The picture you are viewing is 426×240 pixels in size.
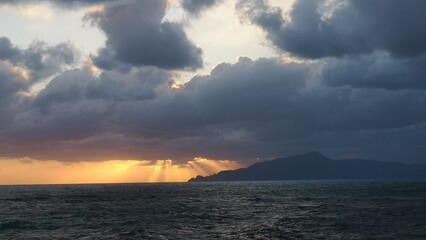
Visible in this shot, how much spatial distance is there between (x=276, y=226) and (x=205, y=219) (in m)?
16.6

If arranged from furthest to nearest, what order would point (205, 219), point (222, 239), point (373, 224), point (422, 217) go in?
point (205, 219), point (422, 217), point (373, 224), point (222, 239)

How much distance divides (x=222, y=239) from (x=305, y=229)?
14516mm

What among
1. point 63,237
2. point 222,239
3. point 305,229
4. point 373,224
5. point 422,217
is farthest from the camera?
point 422,217

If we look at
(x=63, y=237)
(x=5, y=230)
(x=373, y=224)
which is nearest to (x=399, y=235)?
(x=373, y=224)

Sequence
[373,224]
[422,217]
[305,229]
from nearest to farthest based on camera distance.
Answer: [305,229], [373,224], [422,217]

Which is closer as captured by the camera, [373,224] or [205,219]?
[373,224]

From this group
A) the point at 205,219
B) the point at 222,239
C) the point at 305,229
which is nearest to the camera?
the point at 222,239

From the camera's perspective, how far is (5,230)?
218 feet

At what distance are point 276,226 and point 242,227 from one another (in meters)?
5.13

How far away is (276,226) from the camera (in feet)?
225

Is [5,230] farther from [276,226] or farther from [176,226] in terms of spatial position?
[276,226]

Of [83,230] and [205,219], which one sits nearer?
[83,230]

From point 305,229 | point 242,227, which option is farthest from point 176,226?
point 305,229

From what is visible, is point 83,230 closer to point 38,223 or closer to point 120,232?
point 120,232
